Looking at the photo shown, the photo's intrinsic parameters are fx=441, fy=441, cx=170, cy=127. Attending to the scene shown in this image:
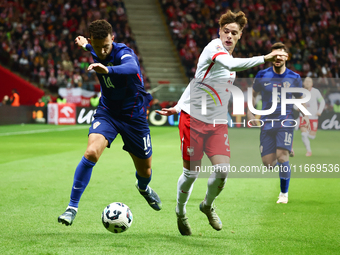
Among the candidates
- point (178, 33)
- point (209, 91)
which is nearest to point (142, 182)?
point (209, 91)

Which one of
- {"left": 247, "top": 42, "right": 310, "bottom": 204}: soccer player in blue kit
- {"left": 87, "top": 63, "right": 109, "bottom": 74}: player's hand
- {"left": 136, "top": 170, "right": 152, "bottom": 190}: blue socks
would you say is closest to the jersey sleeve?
{"left": 87, "top": 63, "right": 109, "bottom": 74}: player's hand

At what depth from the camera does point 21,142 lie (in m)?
14.1

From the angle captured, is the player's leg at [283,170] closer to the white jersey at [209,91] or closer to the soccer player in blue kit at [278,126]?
the soccer player in blue kit at [278,126]

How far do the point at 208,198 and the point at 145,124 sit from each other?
3.97 ft

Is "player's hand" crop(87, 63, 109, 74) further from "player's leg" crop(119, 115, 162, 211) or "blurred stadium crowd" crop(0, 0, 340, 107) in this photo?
"blurred stadium crowd" crop(0, 0, 340, 107)

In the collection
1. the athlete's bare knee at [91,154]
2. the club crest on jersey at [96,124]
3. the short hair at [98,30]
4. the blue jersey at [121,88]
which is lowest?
the athlete's bare knee at [91,154]

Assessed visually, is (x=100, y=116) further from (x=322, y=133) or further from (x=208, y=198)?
(x=322, y=133)

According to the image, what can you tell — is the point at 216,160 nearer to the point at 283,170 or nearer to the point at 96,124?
the point at 96,124

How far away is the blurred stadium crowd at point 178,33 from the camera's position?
80.6 feet

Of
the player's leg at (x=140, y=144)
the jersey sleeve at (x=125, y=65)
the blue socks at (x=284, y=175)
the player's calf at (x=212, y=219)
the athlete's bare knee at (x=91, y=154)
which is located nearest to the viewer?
the jersey sleeve at (x=125, y=65)

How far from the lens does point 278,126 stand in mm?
6461

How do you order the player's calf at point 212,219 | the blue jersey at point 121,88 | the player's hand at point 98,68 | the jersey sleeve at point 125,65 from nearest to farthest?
the player's hand at point 98,68 → the jersey sleeve at point 125,65 → the player's calf at point 212,219 → the blue jersey at point 121,88

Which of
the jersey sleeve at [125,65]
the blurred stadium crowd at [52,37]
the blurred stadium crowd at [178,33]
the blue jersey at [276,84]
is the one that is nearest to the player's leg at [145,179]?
the jersey sleeve at [125,65]

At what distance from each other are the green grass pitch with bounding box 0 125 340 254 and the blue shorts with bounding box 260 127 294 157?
0.77 meters
